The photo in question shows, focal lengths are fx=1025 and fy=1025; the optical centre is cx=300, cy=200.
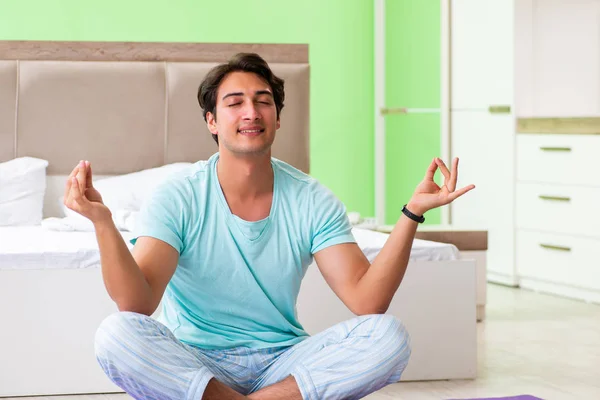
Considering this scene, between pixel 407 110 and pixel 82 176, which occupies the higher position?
pixel 407 110

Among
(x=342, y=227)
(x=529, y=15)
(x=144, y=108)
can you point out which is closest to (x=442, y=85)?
(x=529, y=15)

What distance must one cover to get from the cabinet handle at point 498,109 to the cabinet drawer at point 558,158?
17 centimetres

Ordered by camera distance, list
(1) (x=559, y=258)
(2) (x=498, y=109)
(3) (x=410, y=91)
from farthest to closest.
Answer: (3) (x=410, y=91) → (2) (x=498, y=109) → (1) (x=559, y=258)

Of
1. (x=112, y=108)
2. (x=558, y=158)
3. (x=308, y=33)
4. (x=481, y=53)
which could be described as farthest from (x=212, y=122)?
(x=308, y=33)

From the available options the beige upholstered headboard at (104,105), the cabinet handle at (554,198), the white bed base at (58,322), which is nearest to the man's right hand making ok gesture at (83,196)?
the white bed base at (58,322)

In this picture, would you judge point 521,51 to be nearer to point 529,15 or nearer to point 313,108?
point 529,15

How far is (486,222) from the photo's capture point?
532cm

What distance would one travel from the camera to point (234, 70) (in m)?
2.22

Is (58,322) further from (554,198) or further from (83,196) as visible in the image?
(554,198)

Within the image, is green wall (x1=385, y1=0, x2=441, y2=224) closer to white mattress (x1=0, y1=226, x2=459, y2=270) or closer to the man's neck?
white mattress (x1=0, y1=226, x2=459, y2=270)

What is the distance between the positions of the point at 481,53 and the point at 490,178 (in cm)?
65

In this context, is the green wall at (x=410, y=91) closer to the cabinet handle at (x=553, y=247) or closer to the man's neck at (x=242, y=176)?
the cabinet handle at (x=553, y=247)

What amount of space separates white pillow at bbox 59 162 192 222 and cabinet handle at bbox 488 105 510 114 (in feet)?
5.88

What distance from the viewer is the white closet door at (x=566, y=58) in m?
4.92
